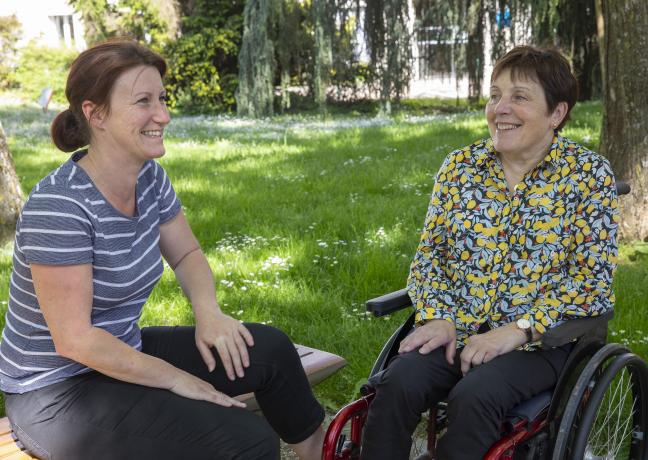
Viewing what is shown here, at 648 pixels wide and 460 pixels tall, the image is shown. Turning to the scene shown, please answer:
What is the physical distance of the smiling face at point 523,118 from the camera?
2.65 meters

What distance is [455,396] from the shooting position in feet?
7.57

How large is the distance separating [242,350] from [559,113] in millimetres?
1293

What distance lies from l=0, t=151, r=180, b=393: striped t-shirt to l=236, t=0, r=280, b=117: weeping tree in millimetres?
9805

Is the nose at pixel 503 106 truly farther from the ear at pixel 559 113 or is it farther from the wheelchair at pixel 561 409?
the wheelchair at pixel 561 409

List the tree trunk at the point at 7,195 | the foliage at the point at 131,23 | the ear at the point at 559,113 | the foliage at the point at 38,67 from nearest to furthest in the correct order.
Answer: the ear at the point at 559,113 < the tree trunk at the point at 7,195 < the foliage at the point at 131,23 < the foliage at the point at 38,67

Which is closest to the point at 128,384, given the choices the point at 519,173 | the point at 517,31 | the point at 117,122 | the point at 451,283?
the point at 117,122

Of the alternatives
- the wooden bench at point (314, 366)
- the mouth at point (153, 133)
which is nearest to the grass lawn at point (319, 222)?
the wooden bench at point (314, 366)

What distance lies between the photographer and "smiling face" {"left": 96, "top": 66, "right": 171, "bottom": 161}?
2330 mm

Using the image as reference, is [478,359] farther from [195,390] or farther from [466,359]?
[195,390]

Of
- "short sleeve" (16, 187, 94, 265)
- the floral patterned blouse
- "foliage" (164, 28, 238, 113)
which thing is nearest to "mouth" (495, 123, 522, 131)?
the floral patterned blouse

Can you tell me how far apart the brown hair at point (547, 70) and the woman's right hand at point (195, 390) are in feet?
4.51

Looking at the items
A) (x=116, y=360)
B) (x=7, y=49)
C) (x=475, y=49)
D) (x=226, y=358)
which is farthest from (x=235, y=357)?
(x=7, y=49)

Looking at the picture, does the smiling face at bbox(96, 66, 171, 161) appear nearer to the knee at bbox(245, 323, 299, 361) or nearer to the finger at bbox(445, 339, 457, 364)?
the knee at bbox(245, 323, 299, 361)

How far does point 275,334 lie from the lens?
2.64 metres
